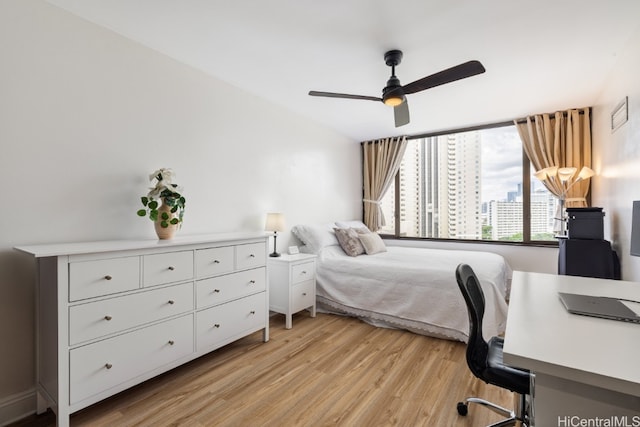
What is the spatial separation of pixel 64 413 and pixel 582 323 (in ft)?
7.97

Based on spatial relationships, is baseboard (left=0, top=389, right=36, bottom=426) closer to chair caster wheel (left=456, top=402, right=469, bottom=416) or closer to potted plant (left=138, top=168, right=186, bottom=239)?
potted plant (left=138, top=168, right=186, bottom=239)

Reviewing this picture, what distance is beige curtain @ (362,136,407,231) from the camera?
16.9ft

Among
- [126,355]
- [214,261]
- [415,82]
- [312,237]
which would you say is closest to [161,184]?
[214,261]

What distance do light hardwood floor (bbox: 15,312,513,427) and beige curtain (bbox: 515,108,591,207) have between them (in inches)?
105

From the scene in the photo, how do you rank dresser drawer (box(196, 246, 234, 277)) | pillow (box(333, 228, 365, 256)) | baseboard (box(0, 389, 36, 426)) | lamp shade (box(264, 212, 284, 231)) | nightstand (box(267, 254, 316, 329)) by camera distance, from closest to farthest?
1. baseboard (box(0, 389, 36, 426))
2. dresser drawer (box(196, 246, 234, 277))
3. nightstand (box(267, 254, 316, 329))
4. lamp shade (box(264, 212, 284, 231))
5. pillow (box(333, 228, 365, 256))

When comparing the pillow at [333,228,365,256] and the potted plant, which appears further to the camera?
the pillow at [333,228,365,256]

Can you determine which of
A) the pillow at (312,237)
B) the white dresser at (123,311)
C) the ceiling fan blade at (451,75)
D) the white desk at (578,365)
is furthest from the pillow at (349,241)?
the white desk at (578,365)

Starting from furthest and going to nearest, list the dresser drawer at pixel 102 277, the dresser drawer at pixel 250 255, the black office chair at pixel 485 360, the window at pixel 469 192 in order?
the window at pixel 469 192
the dresser drawer at pixel 250 255
the dresser drawer at pixel 102 277
the black office chair at pixel 485 360

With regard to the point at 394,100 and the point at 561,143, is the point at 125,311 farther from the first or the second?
the point at 561,143

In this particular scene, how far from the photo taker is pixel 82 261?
162 centimetres

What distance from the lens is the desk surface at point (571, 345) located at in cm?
74

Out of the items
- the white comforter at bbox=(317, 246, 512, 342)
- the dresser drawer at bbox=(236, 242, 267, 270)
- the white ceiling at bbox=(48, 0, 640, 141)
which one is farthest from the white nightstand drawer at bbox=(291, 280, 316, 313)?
the white ceiling at bbox=(48, 0, 640, 141)

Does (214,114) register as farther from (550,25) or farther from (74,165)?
(550,25)

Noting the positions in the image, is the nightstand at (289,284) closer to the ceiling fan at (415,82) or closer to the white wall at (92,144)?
the white wall at (92,144)
